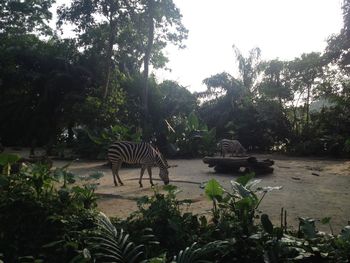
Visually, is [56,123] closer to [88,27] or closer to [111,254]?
[88,27]

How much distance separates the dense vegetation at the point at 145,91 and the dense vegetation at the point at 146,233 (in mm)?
13481

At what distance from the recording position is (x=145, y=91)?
70.3ft

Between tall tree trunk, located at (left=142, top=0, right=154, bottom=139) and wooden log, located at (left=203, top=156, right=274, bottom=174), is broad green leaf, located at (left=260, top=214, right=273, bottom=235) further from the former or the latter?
tall tree trunk, located at (left=142, top=0, right=154, bottom=139)

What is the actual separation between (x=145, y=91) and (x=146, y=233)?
1712cm

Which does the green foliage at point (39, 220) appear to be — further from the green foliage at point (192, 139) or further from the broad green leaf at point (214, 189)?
the green foliage at point (192, 139)

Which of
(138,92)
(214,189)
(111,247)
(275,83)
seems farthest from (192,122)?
(111,247)

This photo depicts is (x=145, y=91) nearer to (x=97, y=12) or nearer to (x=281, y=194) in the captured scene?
(x=97, y=12)

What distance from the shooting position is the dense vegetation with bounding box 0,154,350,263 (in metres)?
3.91

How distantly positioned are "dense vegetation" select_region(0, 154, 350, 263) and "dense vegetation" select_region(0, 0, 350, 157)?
531 inches

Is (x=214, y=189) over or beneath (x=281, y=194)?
over

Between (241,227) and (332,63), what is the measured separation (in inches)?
850

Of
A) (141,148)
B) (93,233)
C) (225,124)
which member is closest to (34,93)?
(225,124)

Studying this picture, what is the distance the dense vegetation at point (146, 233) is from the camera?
3.91 meters

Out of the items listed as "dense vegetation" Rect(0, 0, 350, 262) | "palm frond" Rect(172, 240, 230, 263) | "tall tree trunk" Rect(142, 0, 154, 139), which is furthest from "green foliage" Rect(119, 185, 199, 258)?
"tall tree trunk" Rect(142, 0, 154, 139)
